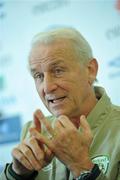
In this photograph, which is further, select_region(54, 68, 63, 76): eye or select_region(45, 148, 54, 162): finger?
select_region(54, 68, 63, 76): eye

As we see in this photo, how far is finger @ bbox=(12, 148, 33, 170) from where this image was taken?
1295mm

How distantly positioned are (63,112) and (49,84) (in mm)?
106

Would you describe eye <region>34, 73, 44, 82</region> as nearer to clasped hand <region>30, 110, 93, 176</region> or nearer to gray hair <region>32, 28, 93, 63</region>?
gray hair <region>32, 28, 93, 63</region>

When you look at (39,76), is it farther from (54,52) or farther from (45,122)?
(45,122)

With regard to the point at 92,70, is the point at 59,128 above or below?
below

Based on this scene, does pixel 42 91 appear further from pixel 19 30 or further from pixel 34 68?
pixel 19 30

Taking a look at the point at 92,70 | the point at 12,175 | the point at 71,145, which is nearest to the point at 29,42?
the point at 92,70

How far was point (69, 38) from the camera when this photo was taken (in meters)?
1.46

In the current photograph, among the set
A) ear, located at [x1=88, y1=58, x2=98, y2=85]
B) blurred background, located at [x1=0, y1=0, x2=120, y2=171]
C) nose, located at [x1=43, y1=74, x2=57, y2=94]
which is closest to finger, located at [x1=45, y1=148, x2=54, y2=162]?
nose, located at [x1=43, y1=74, x2=57, y2=94]

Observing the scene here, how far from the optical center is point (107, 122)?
4.76ft

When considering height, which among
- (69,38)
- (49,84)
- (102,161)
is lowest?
(102,161)

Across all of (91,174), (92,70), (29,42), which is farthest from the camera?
(29,42)

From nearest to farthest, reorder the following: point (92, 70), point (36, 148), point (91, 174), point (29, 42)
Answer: point (91, 174) → point (36, 148) → point (92, 70) → point (29, 42)

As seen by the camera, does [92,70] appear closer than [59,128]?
No
